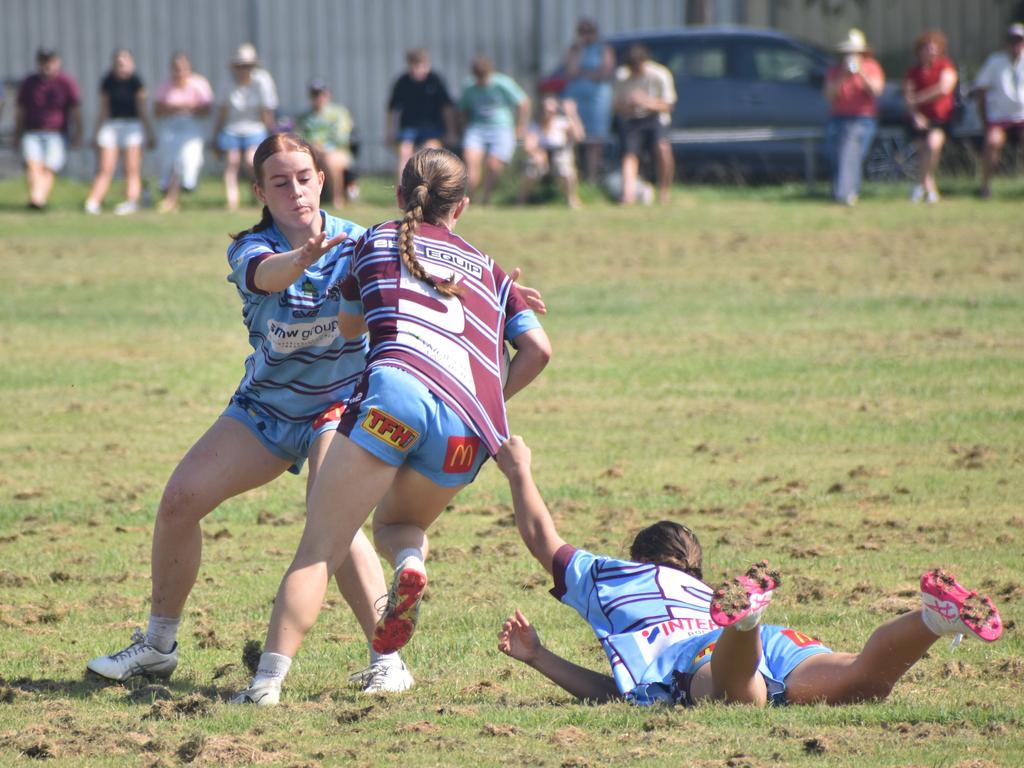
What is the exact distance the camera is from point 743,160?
20.7 metres

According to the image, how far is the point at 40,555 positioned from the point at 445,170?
10.1 ft

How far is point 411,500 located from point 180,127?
15757 mm

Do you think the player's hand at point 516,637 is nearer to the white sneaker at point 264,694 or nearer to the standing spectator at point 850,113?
the white sneaker at point 264,694

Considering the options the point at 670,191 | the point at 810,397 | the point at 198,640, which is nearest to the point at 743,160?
the point at 670,191

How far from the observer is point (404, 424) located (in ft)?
15.1

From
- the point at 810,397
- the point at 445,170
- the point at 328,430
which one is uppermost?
the point at 445,170

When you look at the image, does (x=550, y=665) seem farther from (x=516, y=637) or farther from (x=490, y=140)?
(x=490, y=140)

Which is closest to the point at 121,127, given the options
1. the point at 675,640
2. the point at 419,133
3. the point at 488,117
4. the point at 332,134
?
the point at 332,134

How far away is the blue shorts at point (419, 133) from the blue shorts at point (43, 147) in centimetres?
419

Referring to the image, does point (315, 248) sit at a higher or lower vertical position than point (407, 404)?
higher

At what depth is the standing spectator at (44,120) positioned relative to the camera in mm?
19609

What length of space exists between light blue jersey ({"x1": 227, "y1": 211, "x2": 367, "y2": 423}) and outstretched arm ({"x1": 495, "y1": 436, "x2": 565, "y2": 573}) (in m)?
0.64

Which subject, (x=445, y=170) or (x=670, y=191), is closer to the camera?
(x=445, y=170)

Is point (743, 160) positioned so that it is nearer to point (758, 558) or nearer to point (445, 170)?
point (758, 558)
